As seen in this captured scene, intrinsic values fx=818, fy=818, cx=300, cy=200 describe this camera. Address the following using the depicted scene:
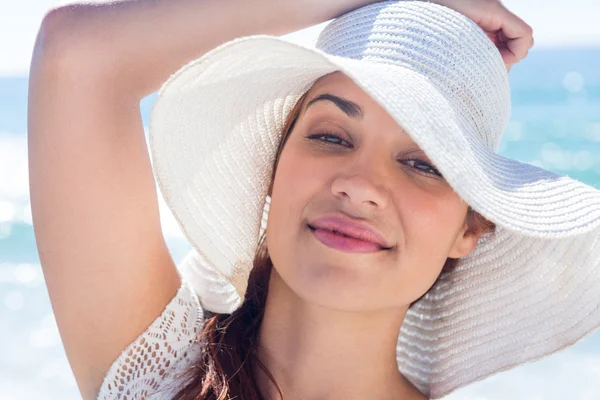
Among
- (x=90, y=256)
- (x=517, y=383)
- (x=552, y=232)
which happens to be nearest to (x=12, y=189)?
(x=517, y=383)

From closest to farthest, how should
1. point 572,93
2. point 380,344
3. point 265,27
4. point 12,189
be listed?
point 265,27 → point 380,344 → point 12,189 → point 572,93

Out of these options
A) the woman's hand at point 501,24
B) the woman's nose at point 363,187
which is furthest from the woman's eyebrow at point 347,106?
the woman's hand at point 501,24

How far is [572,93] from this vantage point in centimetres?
1444

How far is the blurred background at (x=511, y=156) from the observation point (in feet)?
15.7

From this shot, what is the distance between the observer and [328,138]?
2.08m

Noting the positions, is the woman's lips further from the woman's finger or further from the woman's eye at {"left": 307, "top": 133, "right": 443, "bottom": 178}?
the woman's finger

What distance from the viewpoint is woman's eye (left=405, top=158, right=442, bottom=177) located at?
2.01m

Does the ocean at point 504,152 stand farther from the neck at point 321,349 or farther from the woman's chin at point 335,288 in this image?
the woman's chin at point 335,288

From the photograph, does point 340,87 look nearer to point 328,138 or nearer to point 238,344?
point 328,138

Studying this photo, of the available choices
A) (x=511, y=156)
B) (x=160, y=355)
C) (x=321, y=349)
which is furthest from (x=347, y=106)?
(x=511, y=156)

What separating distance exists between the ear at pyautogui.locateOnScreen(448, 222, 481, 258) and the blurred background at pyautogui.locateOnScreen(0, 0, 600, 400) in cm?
69

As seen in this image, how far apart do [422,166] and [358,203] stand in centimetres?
20

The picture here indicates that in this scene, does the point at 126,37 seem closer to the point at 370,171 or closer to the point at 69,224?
the point at 69,224

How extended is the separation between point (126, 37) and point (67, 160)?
0.34 metres
